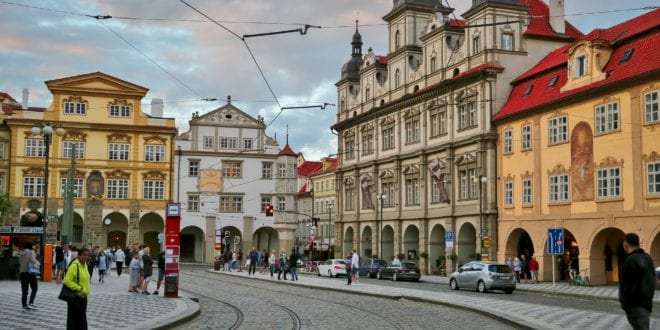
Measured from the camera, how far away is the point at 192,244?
84.6m

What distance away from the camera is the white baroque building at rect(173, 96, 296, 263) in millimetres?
81688

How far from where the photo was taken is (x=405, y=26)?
6525 centimetres

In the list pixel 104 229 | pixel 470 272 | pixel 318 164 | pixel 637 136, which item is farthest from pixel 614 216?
pixel 318 164

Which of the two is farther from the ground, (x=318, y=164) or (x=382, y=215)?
(x=318, y=164)

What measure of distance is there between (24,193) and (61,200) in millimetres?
3345

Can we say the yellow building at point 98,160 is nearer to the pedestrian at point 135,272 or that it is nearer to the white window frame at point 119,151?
the white window frame at point 119,151

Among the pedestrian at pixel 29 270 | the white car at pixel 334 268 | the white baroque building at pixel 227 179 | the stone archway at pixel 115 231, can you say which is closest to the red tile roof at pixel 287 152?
the white baroque building at pixel 227 179

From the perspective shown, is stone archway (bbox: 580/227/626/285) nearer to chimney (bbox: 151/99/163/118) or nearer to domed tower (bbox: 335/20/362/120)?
domed tower (bbox: 335/20/362/120)

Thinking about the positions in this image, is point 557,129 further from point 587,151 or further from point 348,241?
point 348,241

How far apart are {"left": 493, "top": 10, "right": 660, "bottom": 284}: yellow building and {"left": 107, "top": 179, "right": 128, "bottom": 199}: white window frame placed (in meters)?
39.7

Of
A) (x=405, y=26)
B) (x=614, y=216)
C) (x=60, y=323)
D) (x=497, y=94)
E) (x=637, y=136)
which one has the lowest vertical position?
(x=60, y=323)

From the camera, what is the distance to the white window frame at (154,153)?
79.1m

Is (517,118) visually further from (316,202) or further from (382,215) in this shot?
(316,202)

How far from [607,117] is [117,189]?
163 ft
